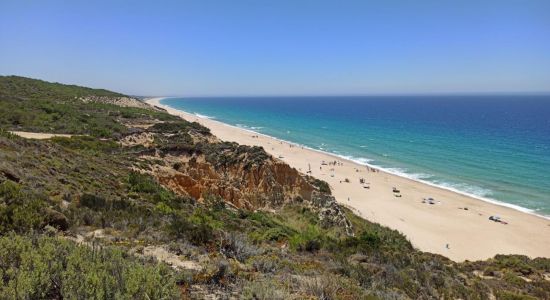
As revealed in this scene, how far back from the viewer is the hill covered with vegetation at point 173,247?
4.35 metres

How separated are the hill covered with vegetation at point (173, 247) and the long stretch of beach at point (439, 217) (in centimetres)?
1029

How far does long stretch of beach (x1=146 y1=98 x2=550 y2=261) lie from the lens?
2561cm

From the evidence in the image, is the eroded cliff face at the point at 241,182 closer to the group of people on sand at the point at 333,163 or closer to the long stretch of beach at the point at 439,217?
the long stretch of beach at the point at 439,217

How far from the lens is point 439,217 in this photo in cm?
3198

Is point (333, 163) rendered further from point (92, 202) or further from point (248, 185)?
point (92, 202)

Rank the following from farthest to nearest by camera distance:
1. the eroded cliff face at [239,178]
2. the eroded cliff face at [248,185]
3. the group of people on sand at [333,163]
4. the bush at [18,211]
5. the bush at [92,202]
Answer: the group of people on sand at [333,163], the eroded cliff face at [239,178], the eroded cliff face at [248,185], the bush at [92,202], the bush at [18,211]

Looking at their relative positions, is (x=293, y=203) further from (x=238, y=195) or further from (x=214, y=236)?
(x=214, y=236)

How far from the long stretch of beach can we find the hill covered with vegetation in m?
10.3

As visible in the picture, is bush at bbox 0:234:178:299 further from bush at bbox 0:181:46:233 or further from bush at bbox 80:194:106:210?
bush at bbox 80:194:106:210

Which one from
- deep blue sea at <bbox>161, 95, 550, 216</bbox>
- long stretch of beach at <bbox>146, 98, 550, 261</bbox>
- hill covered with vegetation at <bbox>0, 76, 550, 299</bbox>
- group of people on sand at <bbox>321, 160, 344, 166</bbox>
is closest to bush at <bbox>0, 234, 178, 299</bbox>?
hill covered with vegetation at <bbox>0, 76, 550, 299</bbox>

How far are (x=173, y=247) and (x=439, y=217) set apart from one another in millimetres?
30351

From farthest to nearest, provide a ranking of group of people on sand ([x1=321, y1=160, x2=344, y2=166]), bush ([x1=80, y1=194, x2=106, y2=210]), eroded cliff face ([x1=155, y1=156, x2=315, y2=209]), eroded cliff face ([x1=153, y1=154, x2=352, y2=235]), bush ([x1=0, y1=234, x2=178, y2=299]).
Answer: group of people on sand ([x1=321, y1=160, x2=344, y2=166]) → eroded cliff face ([x1=155, y1=156, x2=315, y2=209]) → eroded cliff face ([x1=153, y1=154, x2=352, y2=235]) → bush ([x1=80, y1=194, x2=106, y2=210]) → bush ([x1=0, y1=234, x2=178, y2=299])

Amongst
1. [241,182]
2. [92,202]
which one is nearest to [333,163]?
[241,182]

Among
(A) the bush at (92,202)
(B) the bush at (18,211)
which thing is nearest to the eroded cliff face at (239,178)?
(A) the bush at (92,202)
